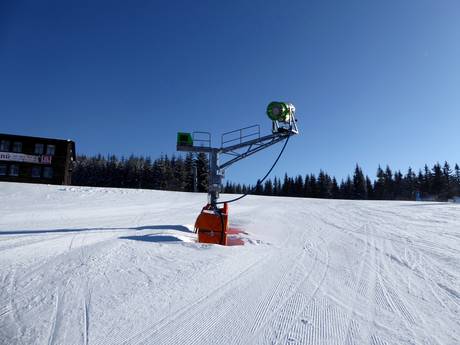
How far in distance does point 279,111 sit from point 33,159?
34.3m

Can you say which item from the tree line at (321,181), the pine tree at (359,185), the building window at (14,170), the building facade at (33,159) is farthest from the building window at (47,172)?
the pine tree at (359,185)

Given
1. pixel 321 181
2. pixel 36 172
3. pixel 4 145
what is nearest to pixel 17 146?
pixel 4 145

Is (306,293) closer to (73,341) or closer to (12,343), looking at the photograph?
(73,341)

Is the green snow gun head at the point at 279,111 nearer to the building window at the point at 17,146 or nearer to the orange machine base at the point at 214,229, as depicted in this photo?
the orange machine base at the point at 214,229

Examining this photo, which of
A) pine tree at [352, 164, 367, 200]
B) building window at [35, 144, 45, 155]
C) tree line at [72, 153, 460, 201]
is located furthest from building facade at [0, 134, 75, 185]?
pine tree at [352, 164, 367, 200]

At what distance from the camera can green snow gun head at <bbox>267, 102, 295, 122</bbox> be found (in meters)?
8.99

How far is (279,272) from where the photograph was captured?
4504 millimetres

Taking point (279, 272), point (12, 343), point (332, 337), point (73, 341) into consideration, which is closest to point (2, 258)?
point (12, 343)

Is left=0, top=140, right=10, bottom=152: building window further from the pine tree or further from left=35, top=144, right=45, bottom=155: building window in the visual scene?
the pine tree

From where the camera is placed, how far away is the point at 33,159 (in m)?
32.0

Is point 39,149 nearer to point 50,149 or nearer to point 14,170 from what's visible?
point 50,149

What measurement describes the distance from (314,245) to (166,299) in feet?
15.2

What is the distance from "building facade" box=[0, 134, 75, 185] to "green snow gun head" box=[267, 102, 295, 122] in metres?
32.7

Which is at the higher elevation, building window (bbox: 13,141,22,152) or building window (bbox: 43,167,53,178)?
building window (bbox: 13,141,22,152)
